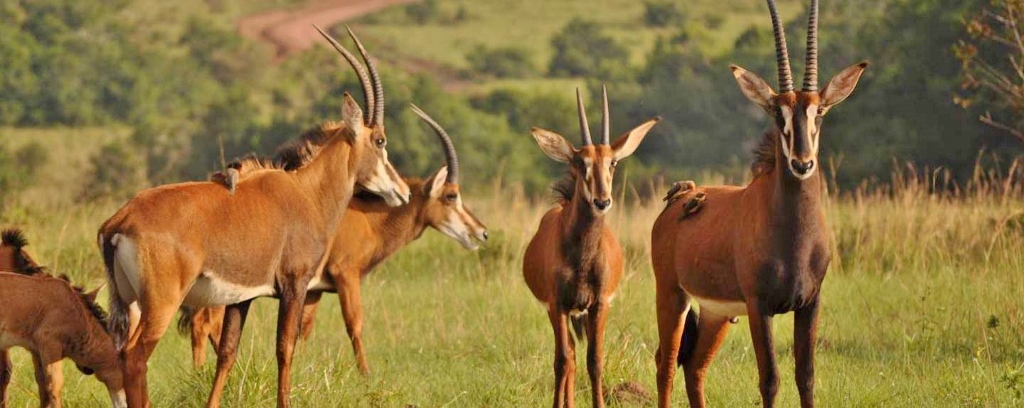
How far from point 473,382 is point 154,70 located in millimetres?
41682

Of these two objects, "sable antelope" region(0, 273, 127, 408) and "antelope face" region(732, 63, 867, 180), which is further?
"sable antelope" region(0, 273, 127, 408)

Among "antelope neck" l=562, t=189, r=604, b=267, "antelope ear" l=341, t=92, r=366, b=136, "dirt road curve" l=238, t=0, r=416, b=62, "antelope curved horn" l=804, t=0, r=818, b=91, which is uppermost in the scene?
"antelope curved horn" l=804, t=0, r=818, b=91

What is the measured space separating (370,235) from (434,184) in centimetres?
82

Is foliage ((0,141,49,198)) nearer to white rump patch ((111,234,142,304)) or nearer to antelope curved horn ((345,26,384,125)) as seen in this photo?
antelope curved horn ((345,26,384,125))

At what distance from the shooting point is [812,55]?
7102mm

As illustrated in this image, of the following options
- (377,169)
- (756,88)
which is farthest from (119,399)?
(756,88)

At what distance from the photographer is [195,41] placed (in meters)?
57.2

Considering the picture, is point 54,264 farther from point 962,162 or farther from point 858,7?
point 858,7

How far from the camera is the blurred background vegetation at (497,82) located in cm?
2462

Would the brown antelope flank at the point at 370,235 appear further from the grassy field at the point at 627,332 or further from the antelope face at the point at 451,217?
the grassy field at the point at 627,332

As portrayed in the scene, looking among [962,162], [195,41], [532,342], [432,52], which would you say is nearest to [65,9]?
[195,41]

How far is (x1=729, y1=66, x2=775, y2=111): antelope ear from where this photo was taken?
7.14 meters

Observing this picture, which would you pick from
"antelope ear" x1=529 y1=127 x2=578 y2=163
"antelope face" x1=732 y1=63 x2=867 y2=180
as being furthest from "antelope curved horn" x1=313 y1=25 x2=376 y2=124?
"antelope face" x1=732 y1=63 x2=867 y2=180

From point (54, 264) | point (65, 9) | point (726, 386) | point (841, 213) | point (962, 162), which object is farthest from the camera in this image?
point (65, 9)
